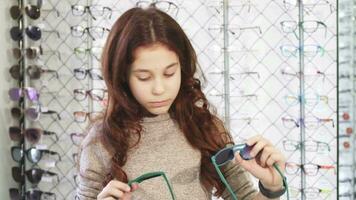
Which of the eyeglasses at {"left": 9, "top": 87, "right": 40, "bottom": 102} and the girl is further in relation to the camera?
the eyeglasses at {"left": 9, "top": 87, "right": 40, "bottom": 102}

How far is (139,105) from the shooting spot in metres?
0.71

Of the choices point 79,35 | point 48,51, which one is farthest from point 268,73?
point 48,51

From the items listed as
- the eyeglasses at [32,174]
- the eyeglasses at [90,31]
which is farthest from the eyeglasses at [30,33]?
the eyeglasses at [32,174]

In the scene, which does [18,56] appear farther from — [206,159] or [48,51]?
[206,159]

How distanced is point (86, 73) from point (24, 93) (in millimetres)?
242

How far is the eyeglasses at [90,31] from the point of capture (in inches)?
60.9

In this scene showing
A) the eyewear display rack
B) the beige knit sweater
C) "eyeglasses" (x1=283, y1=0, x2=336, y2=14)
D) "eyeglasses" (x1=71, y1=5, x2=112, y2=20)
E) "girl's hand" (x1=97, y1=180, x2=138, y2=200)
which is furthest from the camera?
"eyeglasses" (x1=71, y1=5, x2=112, y2=20)

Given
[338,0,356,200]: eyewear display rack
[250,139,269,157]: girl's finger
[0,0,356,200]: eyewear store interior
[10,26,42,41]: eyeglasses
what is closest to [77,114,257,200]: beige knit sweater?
[250,139,269,157]: girl's finger

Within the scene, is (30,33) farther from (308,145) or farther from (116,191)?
(116,191)

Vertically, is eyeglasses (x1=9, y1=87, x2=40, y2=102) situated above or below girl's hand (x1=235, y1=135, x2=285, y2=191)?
above

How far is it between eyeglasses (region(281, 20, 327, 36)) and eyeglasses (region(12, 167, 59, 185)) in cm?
97

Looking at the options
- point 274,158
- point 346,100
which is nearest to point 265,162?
point 274,158

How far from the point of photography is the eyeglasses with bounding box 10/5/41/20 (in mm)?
1580

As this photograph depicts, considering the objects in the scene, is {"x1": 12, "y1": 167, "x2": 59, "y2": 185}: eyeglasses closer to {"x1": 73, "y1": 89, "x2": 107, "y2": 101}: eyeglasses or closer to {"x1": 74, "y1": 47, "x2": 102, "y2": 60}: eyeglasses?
{"x1": 73, "y1": 89, "x2": 107, "y2": 101}: eyeglasses
